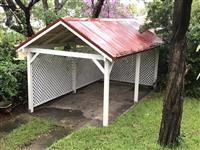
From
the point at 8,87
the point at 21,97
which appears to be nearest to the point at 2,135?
the point at 8,87

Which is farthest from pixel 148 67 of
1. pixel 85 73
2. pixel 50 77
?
pixel 50 77

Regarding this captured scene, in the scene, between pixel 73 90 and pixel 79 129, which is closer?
pixel 79 129

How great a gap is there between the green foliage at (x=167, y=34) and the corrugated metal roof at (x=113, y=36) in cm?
48

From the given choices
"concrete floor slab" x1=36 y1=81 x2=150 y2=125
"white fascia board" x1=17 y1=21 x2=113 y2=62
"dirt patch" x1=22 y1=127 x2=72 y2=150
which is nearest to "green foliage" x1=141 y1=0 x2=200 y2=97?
"concrete floor slab" x1=36 y1=81 x2=150 y2=125

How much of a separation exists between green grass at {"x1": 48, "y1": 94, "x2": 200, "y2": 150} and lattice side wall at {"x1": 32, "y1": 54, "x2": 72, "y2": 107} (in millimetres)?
2588

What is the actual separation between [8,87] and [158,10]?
6678mm

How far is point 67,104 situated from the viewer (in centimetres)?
1027

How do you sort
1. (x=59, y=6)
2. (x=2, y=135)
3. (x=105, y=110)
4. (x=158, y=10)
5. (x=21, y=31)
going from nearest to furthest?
(x=2, y=135) < (x=105, y=110) < (x=158, y=10) < (x=21, y=31) < (x=59, y=6)

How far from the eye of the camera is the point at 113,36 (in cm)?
916

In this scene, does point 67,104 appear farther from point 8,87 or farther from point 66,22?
point 66,22

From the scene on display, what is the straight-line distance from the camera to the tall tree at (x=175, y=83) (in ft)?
19.8

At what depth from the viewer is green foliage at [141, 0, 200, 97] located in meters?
10.9

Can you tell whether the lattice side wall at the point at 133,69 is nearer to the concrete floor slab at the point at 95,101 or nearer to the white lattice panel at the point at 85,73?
the concrete floor slab at the point at 95,101

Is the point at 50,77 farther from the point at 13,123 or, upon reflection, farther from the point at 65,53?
the point at 13,123
